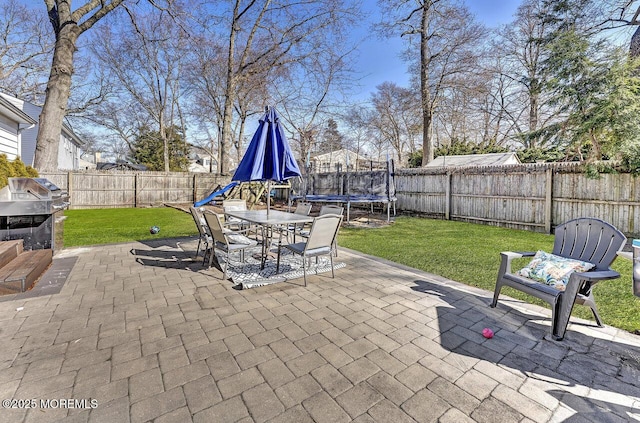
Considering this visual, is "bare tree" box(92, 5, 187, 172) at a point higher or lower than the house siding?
higher

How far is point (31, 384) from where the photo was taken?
6.58ft

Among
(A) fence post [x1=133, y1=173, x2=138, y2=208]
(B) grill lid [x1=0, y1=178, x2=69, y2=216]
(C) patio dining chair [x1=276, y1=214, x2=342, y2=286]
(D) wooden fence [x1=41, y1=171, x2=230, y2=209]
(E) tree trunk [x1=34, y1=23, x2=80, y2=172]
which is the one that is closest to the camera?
(C) patio dining chair [x1=276, y1=214, x2=342, y2=286]

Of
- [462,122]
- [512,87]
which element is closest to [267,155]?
[512,87]

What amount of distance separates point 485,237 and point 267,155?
6.14 m

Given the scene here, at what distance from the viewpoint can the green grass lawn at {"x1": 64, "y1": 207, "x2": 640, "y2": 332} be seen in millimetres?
3658

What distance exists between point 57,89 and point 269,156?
875 cm

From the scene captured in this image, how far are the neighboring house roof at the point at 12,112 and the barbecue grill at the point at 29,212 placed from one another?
4975mm

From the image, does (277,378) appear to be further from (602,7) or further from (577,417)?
(602,7)

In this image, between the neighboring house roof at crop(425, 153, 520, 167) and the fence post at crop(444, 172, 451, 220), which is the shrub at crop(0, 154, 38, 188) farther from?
the neighboring house roof at crop(425, 153, 520, 167)

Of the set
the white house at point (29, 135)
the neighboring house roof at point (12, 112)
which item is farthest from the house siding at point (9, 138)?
the white house at point (29, 135)

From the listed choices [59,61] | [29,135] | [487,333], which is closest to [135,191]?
[29,135]

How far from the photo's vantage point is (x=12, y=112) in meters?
Result: 8.62

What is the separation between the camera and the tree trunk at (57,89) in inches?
359

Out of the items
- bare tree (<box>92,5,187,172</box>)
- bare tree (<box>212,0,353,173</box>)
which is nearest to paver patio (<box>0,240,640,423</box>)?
bare tree (<box>212,0,353,173</box>)
